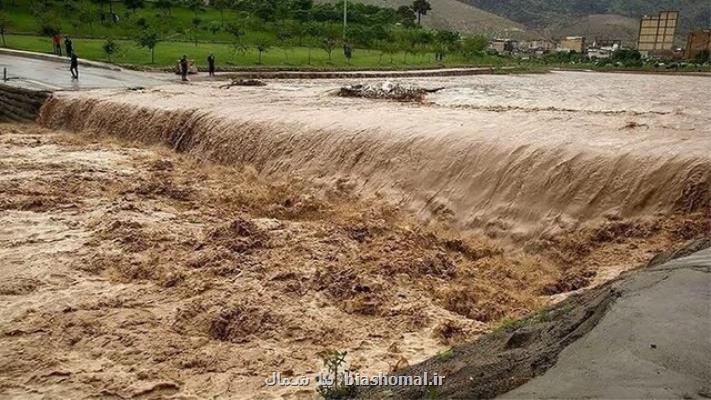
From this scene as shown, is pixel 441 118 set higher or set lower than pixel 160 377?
higher

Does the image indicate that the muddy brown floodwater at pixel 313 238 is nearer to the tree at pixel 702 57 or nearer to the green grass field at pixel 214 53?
the green grass field at pixel 214 53

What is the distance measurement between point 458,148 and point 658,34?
63.7m

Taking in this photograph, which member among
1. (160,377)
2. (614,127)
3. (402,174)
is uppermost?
(614,127)

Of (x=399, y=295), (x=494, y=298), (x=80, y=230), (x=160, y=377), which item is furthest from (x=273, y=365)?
(x=80, y=230)

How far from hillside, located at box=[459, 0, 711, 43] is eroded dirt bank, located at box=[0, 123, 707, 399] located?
103747 millimetres

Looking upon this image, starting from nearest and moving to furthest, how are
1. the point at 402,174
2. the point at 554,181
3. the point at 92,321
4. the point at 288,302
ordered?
the point at 92,321, the point at 288,302, the point at 554,181, the point at 402,174

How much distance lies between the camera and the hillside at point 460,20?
3866 inches

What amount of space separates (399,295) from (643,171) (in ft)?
12.1

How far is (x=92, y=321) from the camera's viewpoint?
21.5 ft

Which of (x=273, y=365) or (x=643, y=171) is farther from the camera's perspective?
(x=643, y=171)

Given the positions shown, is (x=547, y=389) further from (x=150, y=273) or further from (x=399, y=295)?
(x=150, y=273)

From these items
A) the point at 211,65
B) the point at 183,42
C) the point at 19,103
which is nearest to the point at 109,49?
the point at 211,65

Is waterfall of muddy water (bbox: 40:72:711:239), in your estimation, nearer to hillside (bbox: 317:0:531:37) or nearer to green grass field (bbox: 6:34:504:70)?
green grass field (bbox: 6:34:504:70)

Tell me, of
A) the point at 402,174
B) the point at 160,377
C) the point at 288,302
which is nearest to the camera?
the point at 160,377
